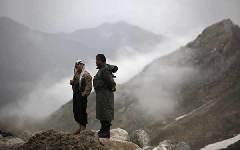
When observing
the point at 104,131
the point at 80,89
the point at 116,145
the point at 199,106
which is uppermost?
the point at 199,106

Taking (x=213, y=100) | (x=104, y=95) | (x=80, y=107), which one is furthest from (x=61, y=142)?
(x=213, y=100)

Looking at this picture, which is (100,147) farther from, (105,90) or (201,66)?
(201,66)

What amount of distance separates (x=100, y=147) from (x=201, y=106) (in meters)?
149

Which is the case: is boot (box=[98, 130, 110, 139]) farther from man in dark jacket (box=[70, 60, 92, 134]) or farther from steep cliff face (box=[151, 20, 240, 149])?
steep cliff face (box=[151, 20, 240, 149])

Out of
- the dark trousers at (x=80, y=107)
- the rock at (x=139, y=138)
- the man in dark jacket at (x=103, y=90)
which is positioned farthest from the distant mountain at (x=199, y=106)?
the man in dark jacket at (x=103, y=90)

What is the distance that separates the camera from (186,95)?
180625mm

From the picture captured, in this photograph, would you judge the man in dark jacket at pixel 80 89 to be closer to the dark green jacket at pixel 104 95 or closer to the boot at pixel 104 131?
the dark green jacket at pixel 104 95

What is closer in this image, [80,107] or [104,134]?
[80,107]

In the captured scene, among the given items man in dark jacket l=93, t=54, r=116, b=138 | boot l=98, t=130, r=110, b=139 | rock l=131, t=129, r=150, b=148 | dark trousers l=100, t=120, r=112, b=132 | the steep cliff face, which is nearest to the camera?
man in dark jacket l=93, t=54, r=116, b=138

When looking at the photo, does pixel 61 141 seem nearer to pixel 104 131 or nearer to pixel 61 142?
pixel 61 142

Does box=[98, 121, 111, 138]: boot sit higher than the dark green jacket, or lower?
lower

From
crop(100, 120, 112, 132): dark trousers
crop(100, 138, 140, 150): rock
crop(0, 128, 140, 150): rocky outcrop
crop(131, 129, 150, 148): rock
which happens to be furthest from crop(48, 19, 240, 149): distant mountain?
crop(0, 128, 140, 150): rocky outcrop

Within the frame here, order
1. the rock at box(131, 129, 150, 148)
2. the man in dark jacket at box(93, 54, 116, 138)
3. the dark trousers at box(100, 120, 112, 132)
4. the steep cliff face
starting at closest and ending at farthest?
the man in dark jacket at box(93, 54, 116, 138) < the dark trousers at box(100, 120, 112, 132) < the rock at box(131, 129, 150, 148) < the steep cliff face

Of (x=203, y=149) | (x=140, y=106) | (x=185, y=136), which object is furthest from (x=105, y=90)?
(x=140, y=106)
